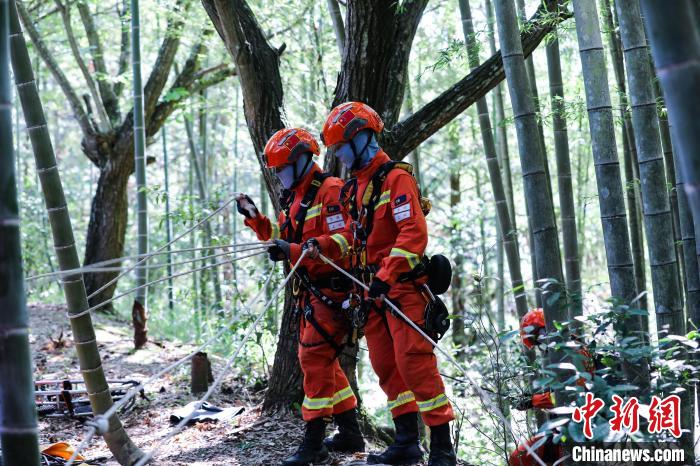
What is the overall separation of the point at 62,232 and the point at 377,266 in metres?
1.71

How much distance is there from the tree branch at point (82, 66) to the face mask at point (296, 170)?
5.50 meters

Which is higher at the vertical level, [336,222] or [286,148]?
[286,148]

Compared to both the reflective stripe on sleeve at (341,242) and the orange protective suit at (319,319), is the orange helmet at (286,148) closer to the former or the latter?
the orange protective suit at (319,319)

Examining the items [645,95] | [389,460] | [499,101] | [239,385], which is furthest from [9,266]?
[499,101]

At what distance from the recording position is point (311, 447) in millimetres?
4422

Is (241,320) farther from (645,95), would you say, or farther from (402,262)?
(645,95)

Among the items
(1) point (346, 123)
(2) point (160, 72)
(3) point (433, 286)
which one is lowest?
(3) point (433, 286)

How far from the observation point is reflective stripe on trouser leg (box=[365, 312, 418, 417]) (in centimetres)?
432

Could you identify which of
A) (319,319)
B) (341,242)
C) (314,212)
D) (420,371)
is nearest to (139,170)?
(314,212)

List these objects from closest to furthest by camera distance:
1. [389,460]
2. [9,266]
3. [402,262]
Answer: [9,266] → [402,262] → [389,460]

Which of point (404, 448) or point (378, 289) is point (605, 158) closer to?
point (378, 289)

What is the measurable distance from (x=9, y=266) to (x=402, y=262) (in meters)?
2.04

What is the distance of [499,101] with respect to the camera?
9812mm

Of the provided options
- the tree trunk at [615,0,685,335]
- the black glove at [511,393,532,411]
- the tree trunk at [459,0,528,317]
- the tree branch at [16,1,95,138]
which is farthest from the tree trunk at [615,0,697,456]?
the tree branch at [16,1,95,138]
